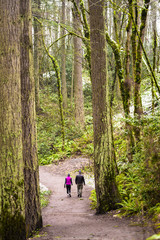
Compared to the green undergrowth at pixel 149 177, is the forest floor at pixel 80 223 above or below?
below

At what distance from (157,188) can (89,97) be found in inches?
1006

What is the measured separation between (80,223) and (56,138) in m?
15.0

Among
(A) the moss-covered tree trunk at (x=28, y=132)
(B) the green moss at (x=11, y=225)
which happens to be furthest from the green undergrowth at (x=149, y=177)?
(B) the green moss at (x=11, y=225)

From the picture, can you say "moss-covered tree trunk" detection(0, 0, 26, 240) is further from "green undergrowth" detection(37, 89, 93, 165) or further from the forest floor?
"green undergrowth" detection(37, 89, 93, 165)

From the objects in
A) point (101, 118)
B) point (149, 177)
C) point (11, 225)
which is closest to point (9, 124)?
point (11, 225)

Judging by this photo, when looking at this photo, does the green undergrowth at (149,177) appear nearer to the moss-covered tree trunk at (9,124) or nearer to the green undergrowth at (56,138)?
the moss-covered tree trunk at (9,124)

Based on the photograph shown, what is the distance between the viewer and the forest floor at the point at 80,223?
4.93 metres

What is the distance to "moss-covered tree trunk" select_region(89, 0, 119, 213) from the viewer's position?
294 inches

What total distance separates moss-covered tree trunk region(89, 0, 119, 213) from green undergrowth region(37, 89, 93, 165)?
8.28 m

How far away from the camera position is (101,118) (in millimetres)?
7449

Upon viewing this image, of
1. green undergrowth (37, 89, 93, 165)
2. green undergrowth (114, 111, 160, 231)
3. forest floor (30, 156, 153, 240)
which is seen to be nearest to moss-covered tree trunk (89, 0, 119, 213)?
forest floor (30, 156, 153, 240)

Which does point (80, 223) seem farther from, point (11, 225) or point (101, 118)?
point (101, 118)

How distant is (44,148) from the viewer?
65.9ft

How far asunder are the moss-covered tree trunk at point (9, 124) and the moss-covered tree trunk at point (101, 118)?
2.93 meters
